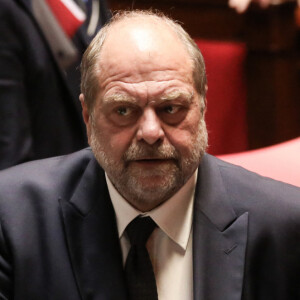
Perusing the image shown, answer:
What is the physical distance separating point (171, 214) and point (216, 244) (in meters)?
0.11

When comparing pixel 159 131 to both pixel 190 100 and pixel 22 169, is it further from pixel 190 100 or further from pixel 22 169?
pixel 22 169

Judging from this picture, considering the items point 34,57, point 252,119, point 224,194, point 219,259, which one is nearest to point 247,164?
point 224,194

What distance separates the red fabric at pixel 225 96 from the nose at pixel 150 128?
115 cm

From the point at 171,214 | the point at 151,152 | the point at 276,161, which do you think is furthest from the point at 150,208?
the point at 276,161

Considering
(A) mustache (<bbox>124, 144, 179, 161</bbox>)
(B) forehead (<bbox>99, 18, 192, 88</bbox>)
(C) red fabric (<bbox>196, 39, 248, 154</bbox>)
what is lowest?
(C) red fabric (<bbox>196, 39, 248, 154</bbox>)

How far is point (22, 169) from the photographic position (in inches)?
64.8

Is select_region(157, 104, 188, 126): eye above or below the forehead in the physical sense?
below

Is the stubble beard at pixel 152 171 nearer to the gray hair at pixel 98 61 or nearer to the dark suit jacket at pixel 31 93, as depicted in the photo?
the gray hair at pixel 98 61

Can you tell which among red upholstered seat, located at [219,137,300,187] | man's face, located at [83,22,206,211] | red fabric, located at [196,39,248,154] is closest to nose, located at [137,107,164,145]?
man's face, located at [83,22,206,211]

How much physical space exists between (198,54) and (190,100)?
4.6 inches

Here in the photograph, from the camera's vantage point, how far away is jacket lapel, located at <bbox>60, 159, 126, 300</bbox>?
4.86 feet

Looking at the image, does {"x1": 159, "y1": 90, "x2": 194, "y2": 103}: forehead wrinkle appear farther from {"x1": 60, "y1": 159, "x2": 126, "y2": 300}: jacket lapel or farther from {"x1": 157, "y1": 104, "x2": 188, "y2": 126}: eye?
A: {"x1": 60, "y1": 159, "x2": 126, "y2": 300}: jacket lapel

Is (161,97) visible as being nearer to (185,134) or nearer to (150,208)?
(185,134)

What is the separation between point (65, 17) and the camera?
2.06 meters
